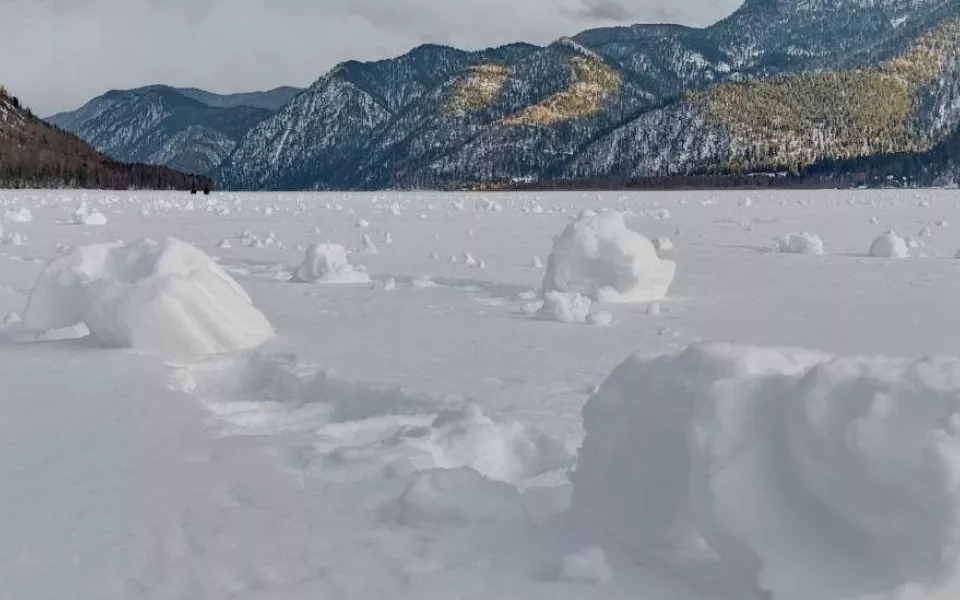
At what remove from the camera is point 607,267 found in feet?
33.0

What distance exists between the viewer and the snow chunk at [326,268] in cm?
1195

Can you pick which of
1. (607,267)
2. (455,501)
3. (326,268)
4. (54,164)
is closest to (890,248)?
(607,267)

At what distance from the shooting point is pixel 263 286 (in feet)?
37.9

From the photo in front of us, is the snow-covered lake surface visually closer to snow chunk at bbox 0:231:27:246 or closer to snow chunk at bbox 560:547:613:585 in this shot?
snow chunk at bbox 560:547:613:585

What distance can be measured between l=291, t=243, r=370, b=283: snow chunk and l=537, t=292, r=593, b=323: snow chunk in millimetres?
3783

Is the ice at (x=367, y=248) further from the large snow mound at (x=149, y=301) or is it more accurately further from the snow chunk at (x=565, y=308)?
the large snow mound at (x=149, y=301)

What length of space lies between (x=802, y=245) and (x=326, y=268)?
28.7ft

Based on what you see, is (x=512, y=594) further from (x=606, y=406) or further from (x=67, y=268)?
(x=67, y=268)

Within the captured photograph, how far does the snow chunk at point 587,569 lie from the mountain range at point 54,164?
99.6 m

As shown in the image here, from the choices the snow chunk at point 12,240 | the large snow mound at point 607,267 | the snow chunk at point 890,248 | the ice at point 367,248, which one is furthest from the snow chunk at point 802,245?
the snow chunk at point 12,240

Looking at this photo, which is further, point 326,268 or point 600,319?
point 326,268

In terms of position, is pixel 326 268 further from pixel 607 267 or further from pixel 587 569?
pixel 587 569

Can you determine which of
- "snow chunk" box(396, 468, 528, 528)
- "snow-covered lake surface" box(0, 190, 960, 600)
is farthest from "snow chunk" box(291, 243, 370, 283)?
"snow chunk" box(396, 468, 528, 528)

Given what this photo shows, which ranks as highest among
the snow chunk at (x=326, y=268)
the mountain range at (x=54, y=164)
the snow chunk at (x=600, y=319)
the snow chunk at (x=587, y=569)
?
the mountain range at (x=54, y=164)
